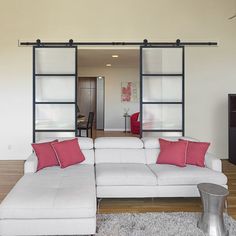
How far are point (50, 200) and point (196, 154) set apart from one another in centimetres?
214

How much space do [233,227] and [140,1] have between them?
4771mm

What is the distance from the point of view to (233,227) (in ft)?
9.00

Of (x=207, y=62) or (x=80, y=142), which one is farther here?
(x=207, y=62)

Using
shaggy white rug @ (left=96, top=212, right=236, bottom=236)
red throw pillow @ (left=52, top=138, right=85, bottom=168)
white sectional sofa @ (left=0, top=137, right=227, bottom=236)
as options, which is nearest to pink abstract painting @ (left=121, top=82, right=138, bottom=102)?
white sectional sofa @ (left=0, top=137, right=227, bottom=236)

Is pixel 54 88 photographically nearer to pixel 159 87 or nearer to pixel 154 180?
pixel 159 87

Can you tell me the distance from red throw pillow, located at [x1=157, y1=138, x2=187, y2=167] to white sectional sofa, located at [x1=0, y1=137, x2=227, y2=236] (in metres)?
0.11

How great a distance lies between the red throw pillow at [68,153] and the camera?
3568mm

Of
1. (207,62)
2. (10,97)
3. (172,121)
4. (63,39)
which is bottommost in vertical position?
(172,121)

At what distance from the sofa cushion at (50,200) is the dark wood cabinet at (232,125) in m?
3.88

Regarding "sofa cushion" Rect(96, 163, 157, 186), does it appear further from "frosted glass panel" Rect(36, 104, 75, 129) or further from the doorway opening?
the doorway opening

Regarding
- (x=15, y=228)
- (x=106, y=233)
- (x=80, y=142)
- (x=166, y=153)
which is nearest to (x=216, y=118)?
(x=166, y=153)

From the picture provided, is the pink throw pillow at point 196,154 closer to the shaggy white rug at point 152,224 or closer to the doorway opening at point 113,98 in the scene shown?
the shaggy white rug at point 152,224

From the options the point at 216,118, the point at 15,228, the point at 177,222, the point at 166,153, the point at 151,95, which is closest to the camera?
the point at 15,228

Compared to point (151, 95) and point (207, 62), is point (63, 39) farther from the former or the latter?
point (207, 62)
